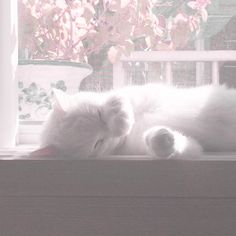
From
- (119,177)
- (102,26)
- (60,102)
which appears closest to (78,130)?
(60,102)

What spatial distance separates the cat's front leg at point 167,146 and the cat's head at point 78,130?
0.14 meters

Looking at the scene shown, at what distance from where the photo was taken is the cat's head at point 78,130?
1099mm

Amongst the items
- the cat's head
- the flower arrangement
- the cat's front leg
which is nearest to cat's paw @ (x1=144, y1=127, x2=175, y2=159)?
the cat's front leg

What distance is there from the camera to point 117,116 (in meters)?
1.06

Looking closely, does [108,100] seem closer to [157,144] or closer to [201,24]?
[157,144]

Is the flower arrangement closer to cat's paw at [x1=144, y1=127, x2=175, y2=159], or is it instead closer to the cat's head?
the cat's head

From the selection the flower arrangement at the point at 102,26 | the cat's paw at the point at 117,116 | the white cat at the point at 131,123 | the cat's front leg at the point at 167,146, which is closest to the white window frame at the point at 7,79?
the flower arrangement at the point at 102,26

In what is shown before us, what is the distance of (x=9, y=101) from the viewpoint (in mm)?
1473

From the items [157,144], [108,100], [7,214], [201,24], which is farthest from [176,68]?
[7,214]

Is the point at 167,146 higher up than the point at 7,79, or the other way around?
the point at 7,79

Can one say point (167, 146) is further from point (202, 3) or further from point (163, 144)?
point (202, 3)

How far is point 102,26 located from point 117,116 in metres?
0.62

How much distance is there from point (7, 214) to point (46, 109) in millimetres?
611

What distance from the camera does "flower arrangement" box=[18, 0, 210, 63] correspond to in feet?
5.11
